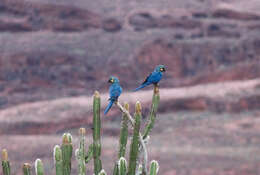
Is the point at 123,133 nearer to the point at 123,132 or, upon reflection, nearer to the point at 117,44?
the point at 123,132

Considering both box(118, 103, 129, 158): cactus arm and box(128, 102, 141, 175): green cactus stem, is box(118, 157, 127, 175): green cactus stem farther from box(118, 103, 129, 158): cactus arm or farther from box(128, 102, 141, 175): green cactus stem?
box(118, 103, 129, 158): cactus arm

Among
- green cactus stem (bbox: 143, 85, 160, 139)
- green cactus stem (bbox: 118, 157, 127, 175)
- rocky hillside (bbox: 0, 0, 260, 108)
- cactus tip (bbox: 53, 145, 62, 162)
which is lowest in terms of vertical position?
green cactus stem (bbox: 118, 157, 127, 175)

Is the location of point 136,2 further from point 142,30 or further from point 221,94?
point 221,94

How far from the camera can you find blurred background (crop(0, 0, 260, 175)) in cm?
2259

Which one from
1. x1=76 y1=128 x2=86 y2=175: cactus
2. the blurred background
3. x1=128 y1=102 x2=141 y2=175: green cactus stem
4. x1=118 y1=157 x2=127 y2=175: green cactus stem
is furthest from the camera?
the blurred background

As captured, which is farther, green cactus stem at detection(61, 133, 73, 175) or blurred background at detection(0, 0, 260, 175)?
blurred background at detection(0, 0, 260, 175)

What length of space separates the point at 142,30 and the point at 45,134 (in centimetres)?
1386

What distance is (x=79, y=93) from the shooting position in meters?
30.1

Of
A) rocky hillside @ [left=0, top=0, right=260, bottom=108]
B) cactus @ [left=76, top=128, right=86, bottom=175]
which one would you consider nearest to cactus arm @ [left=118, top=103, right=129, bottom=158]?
cactus @ [left=76, top=128, right=86, bottom=175]

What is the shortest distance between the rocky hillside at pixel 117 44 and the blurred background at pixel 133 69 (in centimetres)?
7

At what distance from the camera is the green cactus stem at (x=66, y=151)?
493 centimetres

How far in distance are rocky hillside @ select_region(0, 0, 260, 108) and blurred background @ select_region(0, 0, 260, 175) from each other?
73mm

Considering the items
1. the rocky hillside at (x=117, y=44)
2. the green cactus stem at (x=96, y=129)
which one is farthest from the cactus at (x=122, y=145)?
the rocky hillside at (x=117, y=44)

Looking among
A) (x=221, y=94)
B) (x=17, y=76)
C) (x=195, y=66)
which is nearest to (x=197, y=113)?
(x=221, y=94)
